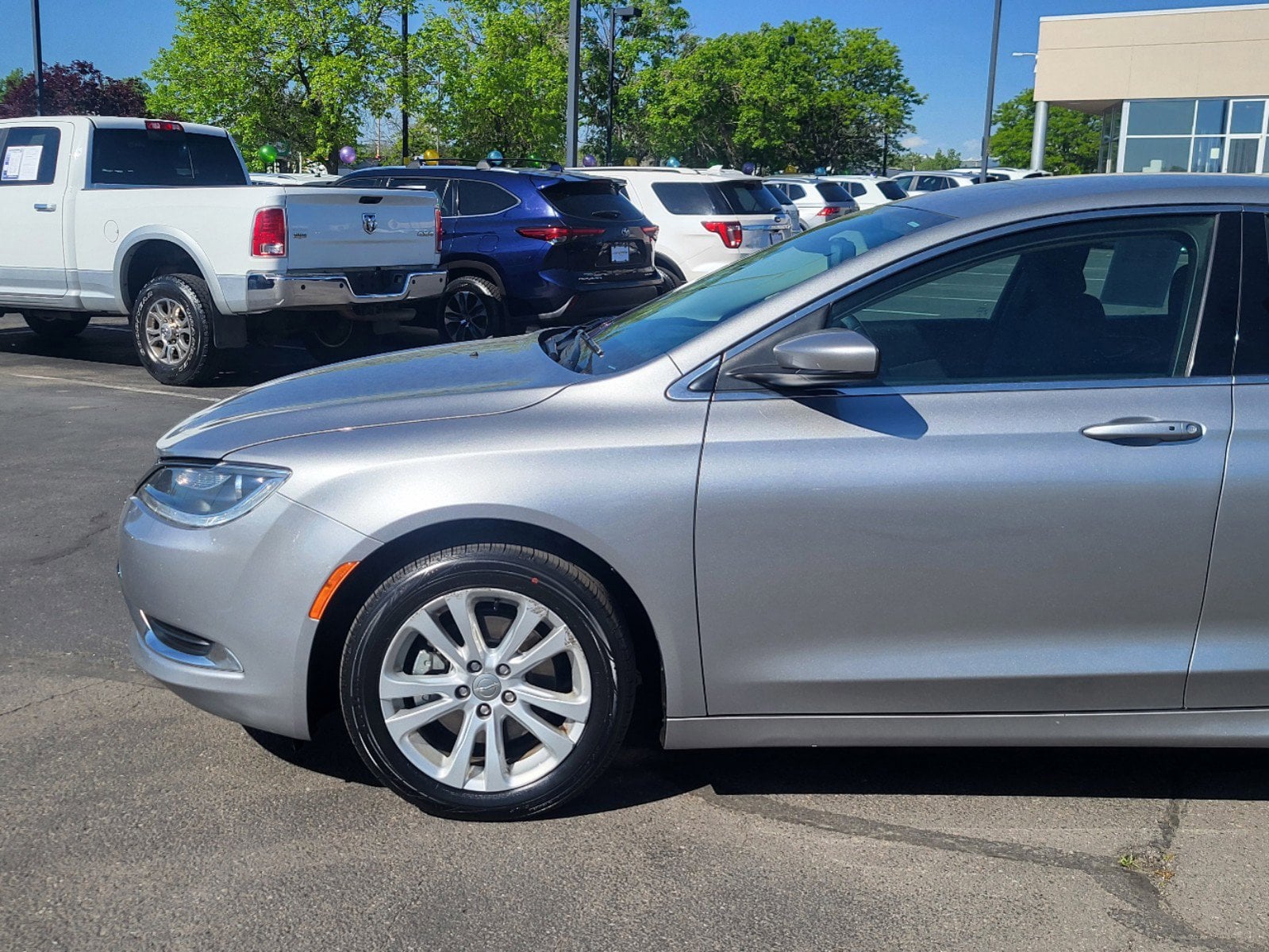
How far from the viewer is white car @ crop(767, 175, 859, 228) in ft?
74.7

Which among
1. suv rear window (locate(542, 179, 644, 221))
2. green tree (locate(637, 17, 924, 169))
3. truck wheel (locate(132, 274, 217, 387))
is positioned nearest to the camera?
truck wheel (locate(132, 274, 217, 387))

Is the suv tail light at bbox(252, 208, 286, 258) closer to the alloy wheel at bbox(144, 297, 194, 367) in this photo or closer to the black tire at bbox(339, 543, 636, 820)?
the alloy wheel at bbox(144, 297, 194, 367)

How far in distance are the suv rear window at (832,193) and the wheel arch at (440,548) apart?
21.0 metres

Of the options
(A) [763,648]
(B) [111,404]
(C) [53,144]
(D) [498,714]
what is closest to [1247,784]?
(A) [763,648]

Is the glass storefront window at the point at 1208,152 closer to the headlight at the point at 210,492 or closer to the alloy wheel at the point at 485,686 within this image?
the alloy wheel at the point at 485,686

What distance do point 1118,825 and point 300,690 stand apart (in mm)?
2158

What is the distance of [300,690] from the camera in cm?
326

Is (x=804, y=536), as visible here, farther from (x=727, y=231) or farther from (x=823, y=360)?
(x=727, y=231)

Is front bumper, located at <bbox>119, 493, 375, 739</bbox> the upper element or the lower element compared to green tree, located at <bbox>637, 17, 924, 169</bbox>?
lower

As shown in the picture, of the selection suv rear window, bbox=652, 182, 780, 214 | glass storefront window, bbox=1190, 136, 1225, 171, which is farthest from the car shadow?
glass storefront window, bbox=1190, 136, 1225, 171

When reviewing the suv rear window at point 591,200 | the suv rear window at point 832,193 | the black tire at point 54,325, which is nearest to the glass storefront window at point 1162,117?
the suv rear window at point 832,193

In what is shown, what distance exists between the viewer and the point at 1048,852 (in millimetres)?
3215

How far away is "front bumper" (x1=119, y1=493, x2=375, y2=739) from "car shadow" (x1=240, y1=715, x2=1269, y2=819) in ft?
1.38

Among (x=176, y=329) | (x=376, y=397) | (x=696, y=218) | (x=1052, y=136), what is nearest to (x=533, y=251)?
(x=696, y=218)
